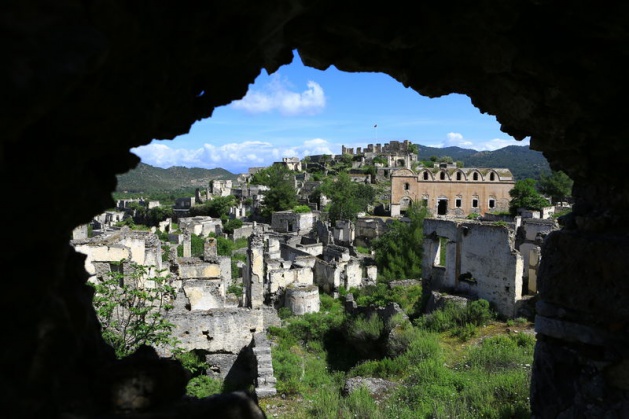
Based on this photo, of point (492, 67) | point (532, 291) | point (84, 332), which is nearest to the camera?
point (84, 332)

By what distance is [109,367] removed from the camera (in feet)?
9.04

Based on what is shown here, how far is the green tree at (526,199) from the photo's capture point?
37.4 m

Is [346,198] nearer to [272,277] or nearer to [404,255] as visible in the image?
[404,255]

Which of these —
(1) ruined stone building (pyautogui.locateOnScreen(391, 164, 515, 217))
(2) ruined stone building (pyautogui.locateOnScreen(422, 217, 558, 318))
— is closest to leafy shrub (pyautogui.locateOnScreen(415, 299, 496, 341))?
(2) ruined stone building (pyautogui.locateOnScreen(422, 217, 558, 318))

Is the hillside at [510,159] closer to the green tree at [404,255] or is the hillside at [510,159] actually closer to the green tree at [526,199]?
the green tree at [526,199]

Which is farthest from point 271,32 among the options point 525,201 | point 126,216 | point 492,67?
point 126,216

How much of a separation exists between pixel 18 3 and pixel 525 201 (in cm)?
4001

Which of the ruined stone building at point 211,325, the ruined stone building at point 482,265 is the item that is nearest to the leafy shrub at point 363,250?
the ruined stone building at point 482,265

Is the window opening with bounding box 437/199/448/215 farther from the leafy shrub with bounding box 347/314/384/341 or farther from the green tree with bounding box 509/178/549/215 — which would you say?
the leafy shrub with bounding box 347/314/384/341

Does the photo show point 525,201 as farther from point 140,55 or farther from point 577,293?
point 140,55

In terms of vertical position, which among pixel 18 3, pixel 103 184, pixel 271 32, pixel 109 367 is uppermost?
pixel 271 32

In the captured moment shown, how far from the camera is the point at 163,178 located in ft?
540

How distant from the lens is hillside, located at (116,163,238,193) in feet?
468

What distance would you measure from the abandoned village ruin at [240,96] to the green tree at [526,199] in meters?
36.0
